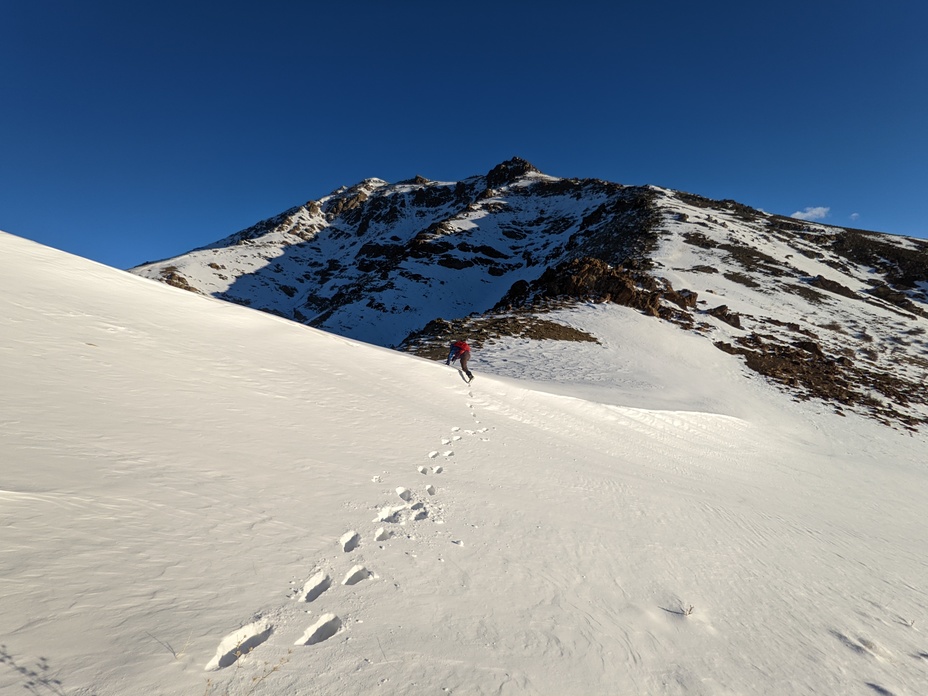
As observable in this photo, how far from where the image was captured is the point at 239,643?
2539 millimetres

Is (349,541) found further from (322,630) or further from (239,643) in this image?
(239,643)

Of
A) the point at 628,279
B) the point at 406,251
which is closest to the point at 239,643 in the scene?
the point at 628,279

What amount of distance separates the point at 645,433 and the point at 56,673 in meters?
12.5

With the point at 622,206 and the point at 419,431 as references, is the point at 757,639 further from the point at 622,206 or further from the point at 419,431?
the point at 622,206

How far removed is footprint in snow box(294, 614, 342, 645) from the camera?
274 centimetres

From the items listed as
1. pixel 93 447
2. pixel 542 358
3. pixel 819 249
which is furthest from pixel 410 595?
pixel 819 249

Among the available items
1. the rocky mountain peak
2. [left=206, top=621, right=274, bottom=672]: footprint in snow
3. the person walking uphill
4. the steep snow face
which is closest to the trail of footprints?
[left=206, top=621, right=274, bottom=672]: footprint in snow

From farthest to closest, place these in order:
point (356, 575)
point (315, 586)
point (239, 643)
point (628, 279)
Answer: point (628, 279) → point (356, 575) → point (315, 586) → point (239, 643)

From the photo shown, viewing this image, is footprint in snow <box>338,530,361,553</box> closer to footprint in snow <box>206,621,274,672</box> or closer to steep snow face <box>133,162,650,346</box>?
footprint in snow <box>206,621,274,672</box>

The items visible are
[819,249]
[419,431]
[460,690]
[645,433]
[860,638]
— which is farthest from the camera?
[819,249]

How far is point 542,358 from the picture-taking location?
779 inches

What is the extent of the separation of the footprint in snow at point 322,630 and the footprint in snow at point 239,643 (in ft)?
0.78

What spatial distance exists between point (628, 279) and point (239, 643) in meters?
33.8

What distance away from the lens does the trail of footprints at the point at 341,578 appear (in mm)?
2512
